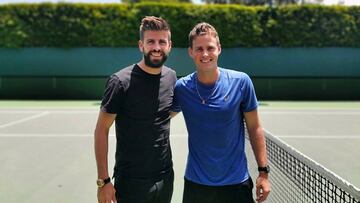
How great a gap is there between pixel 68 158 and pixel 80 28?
11.2 metres

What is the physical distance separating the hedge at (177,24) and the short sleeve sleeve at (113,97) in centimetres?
1480

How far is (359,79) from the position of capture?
17.2 meters

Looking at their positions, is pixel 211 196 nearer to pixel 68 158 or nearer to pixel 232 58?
Result: pixel 68 158

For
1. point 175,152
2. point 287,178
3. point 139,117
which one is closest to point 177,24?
point 175,152

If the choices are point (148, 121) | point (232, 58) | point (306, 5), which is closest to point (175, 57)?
point (232, 58)

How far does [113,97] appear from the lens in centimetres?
240

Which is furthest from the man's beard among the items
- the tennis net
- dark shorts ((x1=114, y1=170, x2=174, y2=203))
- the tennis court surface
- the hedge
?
the hedge

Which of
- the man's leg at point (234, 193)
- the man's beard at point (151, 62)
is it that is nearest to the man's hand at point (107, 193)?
the man's leg at point (234, 193)

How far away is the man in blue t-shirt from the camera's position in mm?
2422

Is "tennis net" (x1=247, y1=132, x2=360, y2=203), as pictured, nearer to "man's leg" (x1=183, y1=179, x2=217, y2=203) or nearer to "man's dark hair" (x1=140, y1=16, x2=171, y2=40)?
"man's leg" (x1=183, y1=179, x2=217, y2=203)

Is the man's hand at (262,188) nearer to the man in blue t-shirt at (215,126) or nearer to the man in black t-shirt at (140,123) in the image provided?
the man in blue t-shirt at (215,126)

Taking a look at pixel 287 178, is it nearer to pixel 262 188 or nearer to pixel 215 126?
pixel 262 188

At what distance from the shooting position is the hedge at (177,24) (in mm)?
17000

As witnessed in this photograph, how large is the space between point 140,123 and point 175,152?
15.7ft
